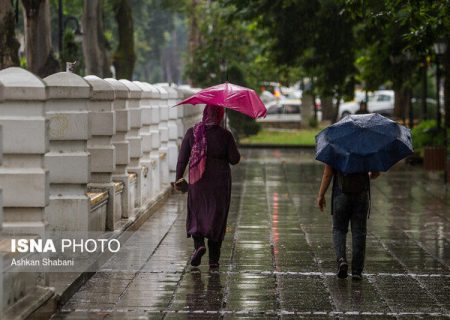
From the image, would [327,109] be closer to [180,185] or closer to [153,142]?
[153,142]

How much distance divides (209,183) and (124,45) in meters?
25.4

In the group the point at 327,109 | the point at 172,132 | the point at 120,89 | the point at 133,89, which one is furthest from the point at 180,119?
the point at 327,109

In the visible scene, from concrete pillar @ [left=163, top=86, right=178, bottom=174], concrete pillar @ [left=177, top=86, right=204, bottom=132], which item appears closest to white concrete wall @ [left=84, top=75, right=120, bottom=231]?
concrete pillar @ [left=163, top=86, right=178, bottom=174]

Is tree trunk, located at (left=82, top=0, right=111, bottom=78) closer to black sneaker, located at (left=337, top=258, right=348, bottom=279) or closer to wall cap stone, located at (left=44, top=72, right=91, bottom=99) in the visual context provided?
wall cap stone, located at (left=44, top=72, right=91, bottom=99)

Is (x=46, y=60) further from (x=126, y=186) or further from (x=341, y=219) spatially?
(x=341, y=219)

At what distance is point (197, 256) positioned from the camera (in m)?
12.9

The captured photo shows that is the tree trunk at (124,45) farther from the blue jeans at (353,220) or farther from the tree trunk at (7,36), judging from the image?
the blue jeans at (353,220)

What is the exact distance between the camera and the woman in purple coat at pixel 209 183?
42.2ft

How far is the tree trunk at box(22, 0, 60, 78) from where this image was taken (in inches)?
969

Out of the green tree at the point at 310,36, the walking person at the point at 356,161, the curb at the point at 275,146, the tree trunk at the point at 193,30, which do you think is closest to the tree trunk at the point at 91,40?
the green tree at the point at 310,36

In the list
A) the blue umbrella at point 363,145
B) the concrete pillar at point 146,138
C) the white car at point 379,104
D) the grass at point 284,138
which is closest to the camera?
the blue umbrella at point 363,145

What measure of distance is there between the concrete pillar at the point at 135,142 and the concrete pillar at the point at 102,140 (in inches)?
83.5

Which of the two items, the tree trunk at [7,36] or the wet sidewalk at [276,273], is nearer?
the wet sidewalk at [276,273]

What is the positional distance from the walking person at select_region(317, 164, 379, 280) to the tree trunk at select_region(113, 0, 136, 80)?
2570cm
